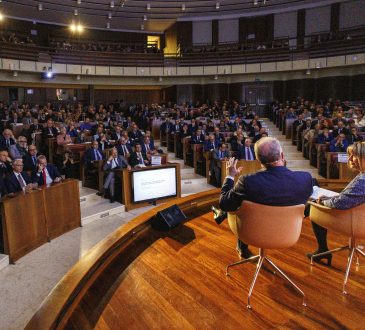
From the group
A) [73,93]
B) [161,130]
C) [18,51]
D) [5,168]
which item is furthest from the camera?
[73,93]

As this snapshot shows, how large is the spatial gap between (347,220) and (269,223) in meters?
0.44

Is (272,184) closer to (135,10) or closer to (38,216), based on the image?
(38,216)

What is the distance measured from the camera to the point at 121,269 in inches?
78.6

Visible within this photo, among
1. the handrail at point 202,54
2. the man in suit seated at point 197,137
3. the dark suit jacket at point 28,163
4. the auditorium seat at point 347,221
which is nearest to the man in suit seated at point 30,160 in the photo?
the dark suit jacket at point 28,163

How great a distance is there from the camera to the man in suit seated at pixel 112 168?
458cm

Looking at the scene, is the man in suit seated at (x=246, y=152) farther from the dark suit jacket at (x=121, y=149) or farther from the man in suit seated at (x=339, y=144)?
the dark suit jacket at (x=121, y=149)

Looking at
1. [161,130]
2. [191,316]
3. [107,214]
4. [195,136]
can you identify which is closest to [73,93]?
[161,130]

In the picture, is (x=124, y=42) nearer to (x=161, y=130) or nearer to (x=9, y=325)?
(x=161, y=130)

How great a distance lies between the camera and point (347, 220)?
1.71m

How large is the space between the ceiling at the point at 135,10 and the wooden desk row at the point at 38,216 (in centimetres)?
814

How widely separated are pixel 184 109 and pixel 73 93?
15.1 feet

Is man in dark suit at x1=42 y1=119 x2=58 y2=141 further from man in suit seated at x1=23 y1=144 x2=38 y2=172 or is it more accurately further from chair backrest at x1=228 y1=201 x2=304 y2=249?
chair backrest at x1=228 y1=201 x2=304 y2=249

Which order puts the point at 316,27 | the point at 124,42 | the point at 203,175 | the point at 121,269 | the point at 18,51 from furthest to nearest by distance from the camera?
the point at 124,42, the point at 316,27, the point at 18,51, the point at 203,175, the point at 121,269

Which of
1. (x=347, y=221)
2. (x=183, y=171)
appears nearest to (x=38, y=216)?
(x=347, y=221)
